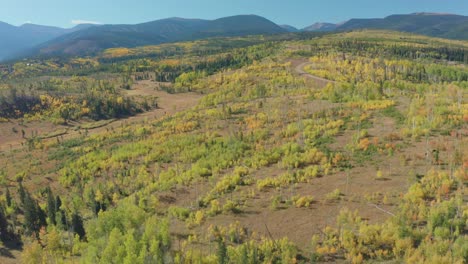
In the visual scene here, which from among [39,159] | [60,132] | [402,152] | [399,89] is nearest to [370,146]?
[402,152]

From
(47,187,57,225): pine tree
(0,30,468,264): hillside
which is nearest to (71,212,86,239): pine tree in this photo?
(0,30,468,264): hillside

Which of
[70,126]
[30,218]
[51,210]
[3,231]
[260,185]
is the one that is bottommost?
[70,126]

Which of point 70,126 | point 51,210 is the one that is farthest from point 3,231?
point 70,126

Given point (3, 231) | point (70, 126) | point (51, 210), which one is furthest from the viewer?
point (70, 126)

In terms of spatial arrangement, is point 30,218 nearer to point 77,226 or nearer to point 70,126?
point 77,226

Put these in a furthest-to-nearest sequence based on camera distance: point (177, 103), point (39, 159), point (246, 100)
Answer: point (177, 103) → point (246, 100) → point (39, 159)

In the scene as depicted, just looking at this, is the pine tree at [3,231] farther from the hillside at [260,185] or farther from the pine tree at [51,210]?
the pine tree at [51,210]

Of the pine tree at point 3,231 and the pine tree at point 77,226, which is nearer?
the pine tree at point 77,226

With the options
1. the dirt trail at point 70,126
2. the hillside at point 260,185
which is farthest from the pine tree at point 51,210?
the dirt trail at point 70,126

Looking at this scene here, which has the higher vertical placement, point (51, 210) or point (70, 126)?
point (51, 210)

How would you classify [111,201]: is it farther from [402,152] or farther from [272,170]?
[402,152]

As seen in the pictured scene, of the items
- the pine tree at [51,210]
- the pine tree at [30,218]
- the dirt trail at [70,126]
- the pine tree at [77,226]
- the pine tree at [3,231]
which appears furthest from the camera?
the dirt trail at [70,126]
